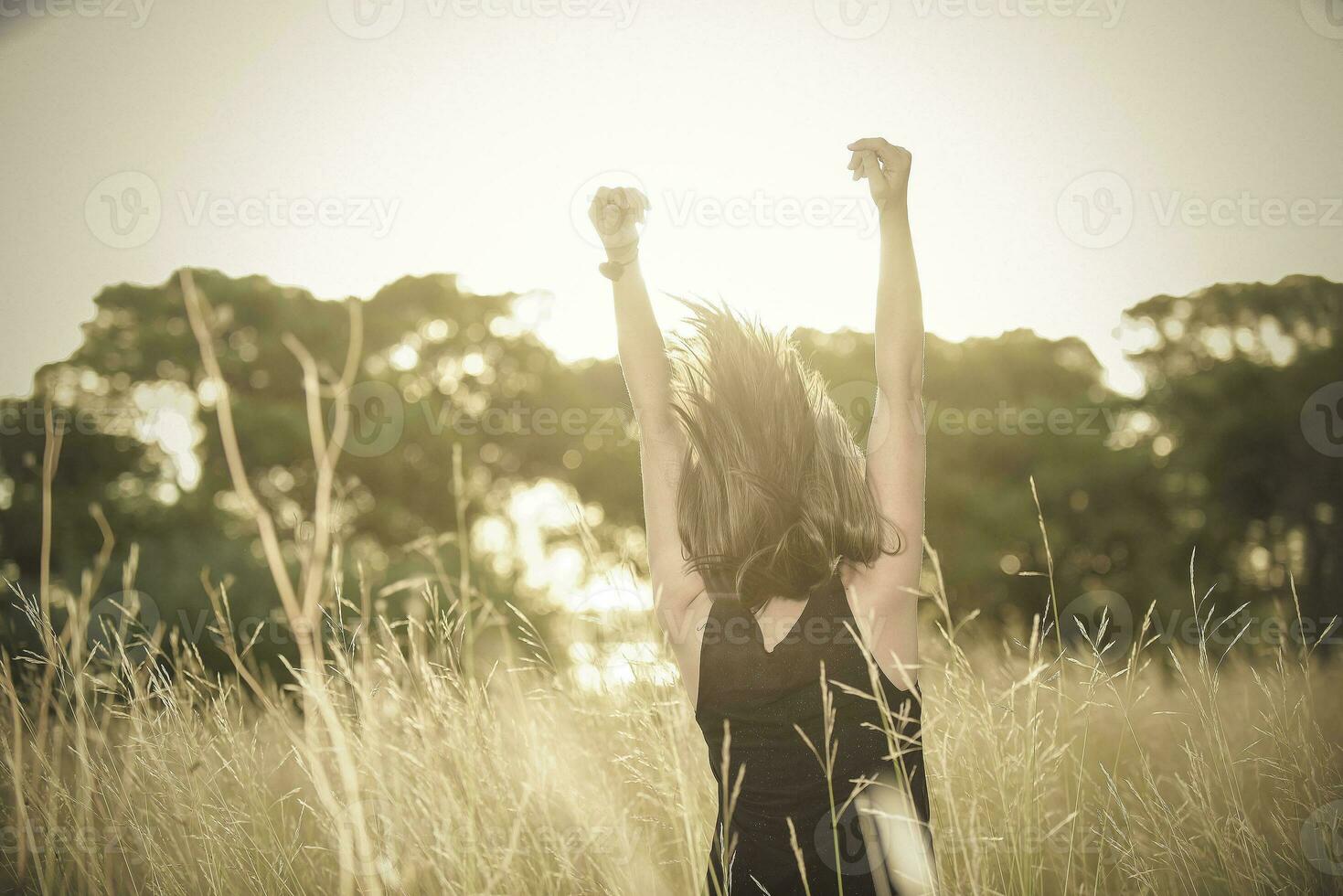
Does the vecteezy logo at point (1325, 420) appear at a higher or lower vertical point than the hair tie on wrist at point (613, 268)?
lower

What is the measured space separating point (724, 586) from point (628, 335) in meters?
0.68

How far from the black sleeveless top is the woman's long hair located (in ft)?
0.41

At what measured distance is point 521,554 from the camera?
452 inches

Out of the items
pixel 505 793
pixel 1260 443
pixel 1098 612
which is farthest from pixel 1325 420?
pixel 505 793

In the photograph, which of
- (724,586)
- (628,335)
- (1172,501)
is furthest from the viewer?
(1172,501)

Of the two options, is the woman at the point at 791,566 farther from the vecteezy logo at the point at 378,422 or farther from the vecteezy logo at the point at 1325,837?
the vecteezy logo at the point at 378,422

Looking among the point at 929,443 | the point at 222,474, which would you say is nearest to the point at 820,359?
the point at 929,443

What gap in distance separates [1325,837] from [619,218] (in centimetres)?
327

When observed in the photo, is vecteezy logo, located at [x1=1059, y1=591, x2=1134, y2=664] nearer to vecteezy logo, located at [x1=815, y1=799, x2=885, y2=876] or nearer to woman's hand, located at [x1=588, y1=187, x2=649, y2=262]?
vecteezy logo, located at [x1=815, y1=799, x2=885, y2=876]

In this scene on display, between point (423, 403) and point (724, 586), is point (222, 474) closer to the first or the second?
point (423, 403)

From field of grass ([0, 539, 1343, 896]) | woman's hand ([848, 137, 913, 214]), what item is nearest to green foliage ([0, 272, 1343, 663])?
field of grass ([0, 539, 1343, 896])

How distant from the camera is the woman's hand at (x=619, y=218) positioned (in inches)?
71.8

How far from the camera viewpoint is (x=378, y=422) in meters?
11.5

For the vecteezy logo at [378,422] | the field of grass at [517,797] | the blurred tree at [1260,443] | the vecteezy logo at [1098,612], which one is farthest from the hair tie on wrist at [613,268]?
the blurred tree at [1260,443]
